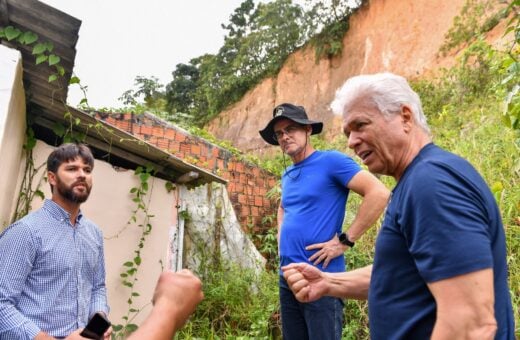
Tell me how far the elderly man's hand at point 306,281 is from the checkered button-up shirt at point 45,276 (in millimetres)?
1239

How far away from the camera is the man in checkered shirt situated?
2037mm

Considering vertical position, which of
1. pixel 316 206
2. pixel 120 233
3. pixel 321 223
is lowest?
pixel 321 223

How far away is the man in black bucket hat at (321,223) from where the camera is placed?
2.40 meters

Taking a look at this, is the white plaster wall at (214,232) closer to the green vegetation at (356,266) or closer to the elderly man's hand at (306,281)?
the green vegetation at (356,266)

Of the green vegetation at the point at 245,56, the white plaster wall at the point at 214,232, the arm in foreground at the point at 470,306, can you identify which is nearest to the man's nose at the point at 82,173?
the arm in foreground at the point at 470,306

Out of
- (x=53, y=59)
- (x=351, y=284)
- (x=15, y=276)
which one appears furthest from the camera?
(x=53, y=59)

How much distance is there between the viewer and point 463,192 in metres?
1.07

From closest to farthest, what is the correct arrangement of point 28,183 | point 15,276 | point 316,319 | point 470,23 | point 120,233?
point 15,276, point 316,319, point 28,183, point 120,233, point 470,23

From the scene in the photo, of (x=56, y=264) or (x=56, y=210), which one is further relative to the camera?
(x=56, y=210)

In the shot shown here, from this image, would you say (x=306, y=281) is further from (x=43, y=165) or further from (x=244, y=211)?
(x=244, y=211)

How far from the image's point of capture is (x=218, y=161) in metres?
6.79

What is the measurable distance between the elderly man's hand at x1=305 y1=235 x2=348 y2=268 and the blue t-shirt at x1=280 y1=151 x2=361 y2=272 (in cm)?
4

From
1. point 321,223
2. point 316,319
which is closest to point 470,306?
point 316,319

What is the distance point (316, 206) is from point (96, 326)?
144cm
